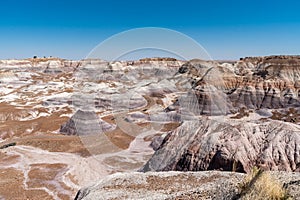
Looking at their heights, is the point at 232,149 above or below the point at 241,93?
below

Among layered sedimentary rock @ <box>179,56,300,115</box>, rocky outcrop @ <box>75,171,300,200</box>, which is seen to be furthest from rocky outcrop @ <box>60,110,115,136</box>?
rocky outcrop @ <box>75,171,300,200</box>

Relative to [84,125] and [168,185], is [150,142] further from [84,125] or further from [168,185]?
[168,185]

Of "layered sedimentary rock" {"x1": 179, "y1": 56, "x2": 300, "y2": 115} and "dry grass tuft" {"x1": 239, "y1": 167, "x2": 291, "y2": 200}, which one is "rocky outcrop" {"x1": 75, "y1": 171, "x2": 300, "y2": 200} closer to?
"dry grass tuft" {"x1": 239, "y1": 167, "x2": 291, "y2": 200}

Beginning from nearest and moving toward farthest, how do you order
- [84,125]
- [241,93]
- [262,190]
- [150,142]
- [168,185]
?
[262,190] < [168,185] < [150,142] < [84,125] < [241,93]

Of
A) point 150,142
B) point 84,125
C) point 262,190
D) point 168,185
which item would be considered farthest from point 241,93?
point 262,190

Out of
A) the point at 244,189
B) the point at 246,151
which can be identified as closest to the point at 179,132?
the point at 246,151

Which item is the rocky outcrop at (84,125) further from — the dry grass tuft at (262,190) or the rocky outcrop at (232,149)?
the dry grass tuft at (262,190)

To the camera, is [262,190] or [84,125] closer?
[262,190]
